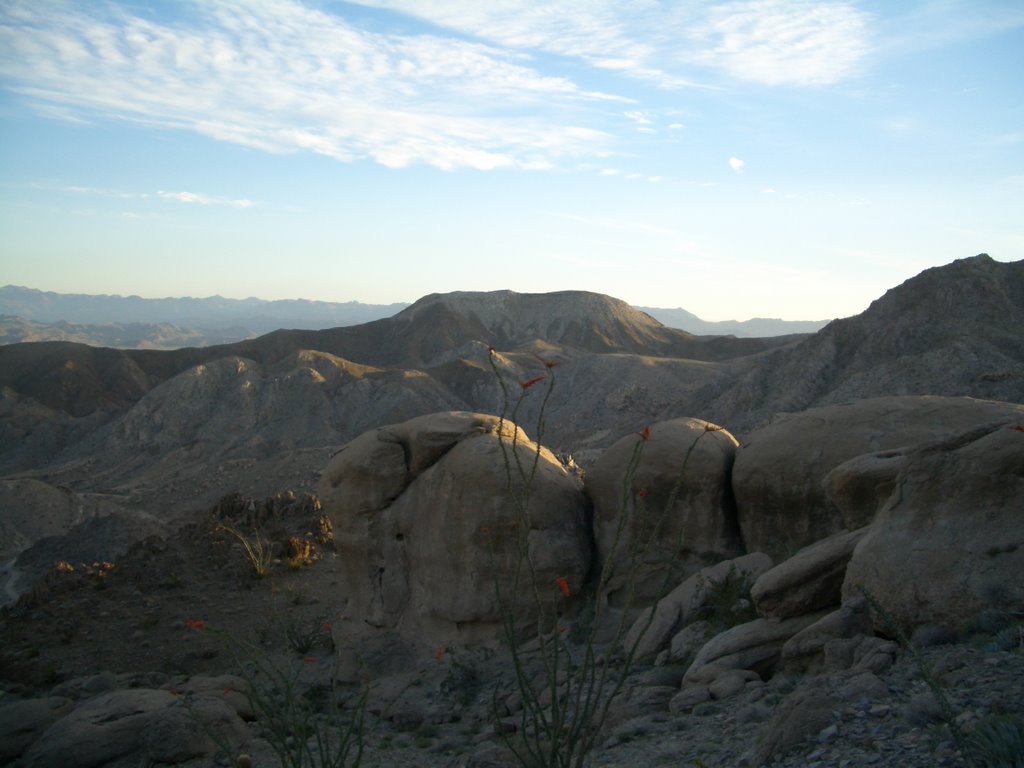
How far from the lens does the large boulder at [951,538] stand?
6.10 metres

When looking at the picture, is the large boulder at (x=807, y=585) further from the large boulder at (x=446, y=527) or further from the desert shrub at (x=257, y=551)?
the desert shrub at (x=257, y=551)

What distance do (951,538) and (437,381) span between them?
38.9 metres

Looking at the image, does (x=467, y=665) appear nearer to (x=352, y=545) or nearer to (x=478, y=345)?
(x=352, y=545)

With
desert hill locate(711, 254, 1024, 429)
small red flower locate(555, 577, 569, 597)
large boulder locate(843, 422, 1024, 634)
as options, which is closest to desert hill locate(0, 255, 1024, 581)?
desert hill locate(711, 254, 1024, 429)

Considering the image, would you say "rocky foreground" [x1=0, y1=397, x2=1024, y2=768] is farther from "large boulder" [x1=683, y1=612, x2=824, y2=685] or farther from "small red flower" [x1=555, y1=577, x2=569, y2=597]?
"small red flower" [x1=555, y1=577, x2=569, y2=597]

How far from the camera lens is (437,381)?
44594mm

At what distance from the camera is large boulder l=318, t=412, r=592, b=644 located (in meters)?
10.2

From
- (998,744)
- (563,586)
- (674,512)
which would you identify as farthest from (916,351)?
(563,586)

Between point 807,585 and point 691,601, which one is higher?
point 807,585

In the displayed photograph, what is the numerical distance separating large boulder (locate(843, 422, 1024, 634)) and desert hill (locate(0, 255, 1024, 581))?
9.45 metres

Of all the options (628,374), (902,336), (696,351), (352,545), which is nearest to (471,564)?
(352,545)

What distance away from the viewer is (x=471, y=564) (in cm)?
1034

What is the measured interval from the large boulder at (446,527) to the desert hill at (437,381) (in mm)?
4477

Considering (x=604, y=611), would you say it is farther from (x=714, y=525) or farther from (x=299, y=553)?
(x=299, y=553)
